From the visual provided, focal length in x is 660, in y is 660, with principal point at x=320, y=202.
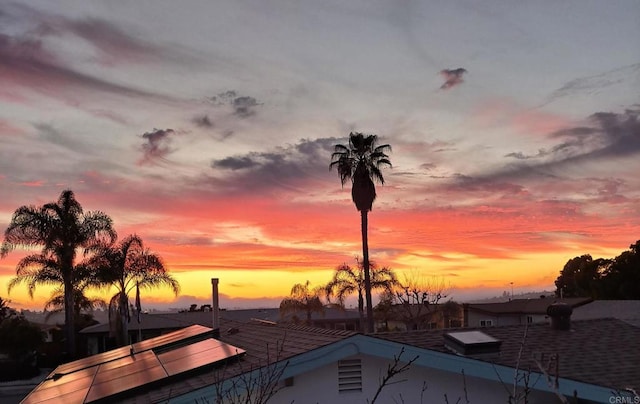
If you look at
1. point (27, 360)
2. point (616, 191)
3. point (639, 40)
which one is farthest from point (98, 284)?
point (639, 40)

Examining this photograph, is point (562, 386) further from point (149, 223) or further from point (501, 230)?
point (149, 223)

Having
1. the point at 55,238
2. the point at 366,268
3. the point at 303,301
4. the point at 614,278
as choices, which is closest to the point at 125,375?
the point at 366,268

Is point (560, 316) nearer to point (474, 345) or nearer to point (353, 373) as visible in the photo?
point (474, 345)

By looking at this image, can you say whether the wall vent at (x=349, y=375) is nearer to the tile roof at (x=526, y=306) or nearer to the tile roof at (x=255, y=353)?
the tile roof at (x=255, y=353)

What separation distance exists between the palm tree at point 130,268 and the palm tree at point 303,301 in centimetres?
1943

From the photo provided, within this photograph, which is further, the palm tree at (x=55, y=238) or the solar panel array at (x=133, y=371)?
the palm tree at (x=55, y=238)

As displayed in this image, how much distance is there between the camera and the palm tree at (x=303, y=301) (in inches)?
2633

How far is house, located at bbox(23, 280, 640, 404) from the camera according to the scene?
450 inches

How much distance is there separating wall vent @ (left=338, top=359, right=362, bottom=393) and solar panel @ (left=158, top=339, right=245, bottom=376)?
202 centimetres

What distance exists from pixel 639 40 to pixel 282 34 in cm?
1332

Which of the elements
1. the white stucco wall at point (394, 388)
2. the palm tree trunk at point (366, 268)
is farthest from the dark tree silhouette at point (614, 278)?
the white stucco wall at point (394, 388)

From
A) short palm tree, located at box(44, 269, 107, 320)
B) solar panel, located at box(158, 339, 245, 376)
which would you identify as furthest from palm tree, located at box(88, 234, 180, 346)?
solar panel, located at box(158, 339, 245, 376)

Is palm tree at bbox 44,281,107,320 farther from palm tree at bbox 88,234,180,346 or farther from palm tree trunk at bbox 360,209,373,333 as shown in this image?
palm tree trunk at bbox 360,209,373,333

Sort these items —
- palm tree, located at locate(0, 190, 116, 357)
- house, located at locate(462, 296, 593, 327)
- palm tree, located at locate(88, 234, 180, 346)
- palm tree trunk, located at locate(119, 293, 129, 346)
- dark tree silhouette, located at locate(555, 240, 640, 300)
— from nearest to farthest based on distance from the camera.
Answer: palm tree trunk, located at locate(119, 293, 129, 346) < palm tree, located at locate(88, 234, 180, 346) < palm tree, located at locate(0, 190, 116, 357) < house, located at locate(462, 296, 593, 327) < dark tree silhouette, located at locate(555, 240, 640, 300)
